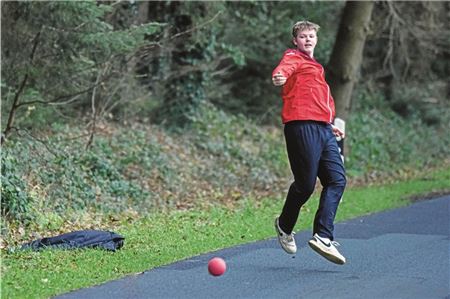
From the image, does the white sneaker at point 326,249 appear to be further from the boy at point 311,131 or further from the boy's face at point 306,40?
the boy's face at point 306,40

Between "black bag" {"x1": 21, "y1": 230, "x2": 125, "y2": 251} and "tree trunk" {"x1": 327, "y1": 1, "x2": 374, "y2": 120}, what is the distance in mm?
11343

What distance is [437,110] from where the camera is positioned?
29.6m

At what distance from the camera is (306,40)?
8344 millimetres

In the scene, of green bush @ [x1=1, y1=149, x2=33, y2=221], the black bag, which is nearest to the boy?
the black bag

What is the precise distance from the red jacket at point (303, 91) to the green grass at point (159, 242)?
6.23ft

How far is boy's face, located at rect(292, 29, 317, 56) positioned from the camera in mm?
8336

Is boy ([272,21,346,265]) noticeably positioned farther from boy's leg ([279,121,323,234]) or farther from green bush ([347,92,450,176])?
green bush ([347,92,450,176])

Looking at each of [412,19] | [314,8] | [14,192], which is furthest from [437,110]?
[14,192]

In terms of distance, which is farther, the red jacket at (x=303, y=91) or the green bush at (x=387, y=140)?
the green bush at (x=387, y=140)

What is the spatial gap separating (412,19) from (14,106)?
14681 mm

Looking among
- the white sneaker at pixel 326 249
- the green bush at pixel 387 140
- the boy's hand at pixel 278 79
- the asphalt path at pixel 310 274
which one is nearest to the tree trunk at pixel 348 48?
the green bush at pixel 387 140

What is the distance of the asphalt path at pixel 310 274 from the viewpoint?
24.5 ft

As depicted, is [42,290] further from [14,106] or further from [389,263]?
Result: [14,106]

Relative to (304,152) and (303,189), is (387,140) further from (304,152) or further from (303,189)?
(304,152)
